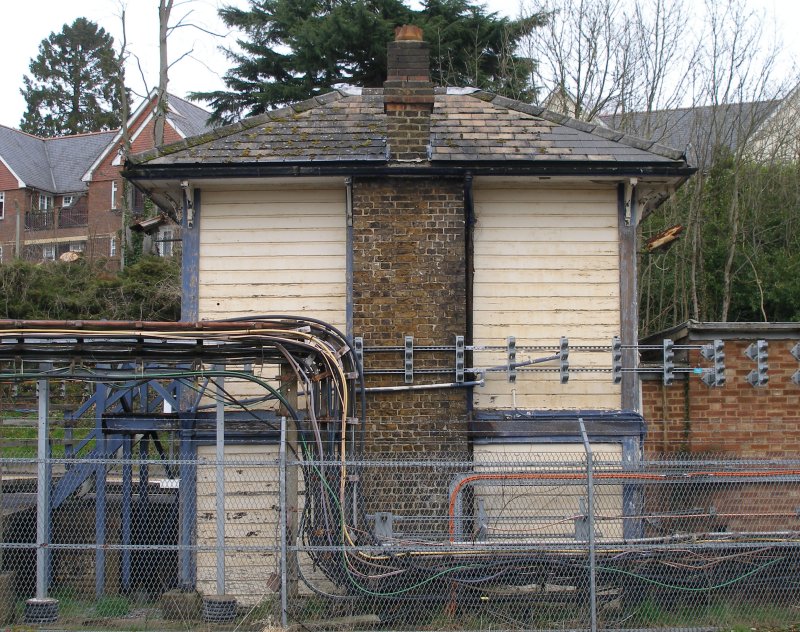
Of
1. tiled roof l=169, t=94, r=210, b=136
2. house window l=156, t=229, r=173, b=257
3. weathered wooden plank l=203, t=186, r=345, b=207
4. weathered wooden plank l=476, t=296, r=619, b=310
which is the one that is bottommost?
weathered wooden plank l=476, t=296, r=619, b=310

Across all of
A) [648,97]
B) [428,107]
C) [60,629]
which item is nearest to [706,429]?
[428,107]

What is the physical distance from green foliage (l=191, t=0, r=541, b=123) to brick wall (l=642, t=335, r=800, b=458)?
1470 centimetres

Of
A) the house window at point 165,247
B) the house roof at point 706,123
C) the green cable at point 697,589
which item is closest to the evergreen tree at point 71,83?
the house window at point 165,247

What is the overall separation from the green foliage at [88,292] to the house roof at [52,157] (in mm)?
18160

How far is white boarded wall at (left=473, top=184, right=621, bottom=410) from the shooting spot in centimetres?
1028

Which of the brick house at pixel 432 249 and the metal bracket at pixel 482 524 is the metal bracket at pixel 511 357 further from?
the metal bracket at pixel 482 524

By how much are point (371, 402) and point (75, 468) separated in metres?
4.16

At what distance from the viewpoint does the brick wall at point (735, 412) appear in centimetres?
1031

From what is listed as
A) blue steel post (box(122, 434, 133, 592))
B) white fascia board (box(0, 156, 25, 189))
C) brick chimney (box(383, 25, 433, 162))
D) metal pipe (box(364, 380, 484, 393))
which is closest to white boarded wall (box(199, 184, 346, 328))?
brick chimney (box(383, 25, 433, 162))

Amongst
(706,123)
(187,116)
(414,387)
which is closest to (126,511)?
(414,387)

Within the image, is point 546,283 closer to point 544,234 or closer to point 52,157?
point 544,234

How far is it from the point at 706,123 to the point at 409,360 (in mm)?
17196

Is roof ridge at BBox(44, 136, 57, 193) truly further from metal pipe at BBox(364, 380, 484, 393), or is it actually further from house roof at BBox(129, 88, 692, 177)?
metal pipe at BBox(364, 380, 484, 393)

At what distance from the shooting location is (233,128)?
1062cm
